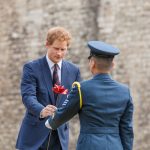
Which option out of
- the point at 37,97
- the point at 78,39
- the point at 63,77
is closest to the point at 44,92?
the point at 37,97

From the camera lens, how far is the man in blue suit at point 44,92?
5.47 metres

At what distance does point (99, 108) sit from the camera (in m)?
4.69

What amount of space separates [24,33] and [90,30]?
1.79 m

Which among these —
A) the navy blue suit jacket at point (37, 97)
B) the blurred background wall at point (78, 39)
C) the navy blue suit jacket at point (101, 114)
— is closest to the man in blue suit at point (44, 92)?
the navy blue suit jacket at point (37, 97)

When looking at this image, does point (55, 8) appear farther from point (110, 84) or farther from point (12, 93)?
point (110, 84)

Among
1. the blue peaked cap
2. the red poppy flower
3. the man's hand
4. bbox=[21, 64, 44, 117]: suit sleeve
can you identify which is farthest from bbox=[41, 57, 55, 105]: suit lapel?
the blue peaked cap

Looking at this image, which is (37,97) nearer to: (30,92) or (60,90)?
(30,92)

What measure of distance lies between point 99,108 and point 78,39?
31.1 feet

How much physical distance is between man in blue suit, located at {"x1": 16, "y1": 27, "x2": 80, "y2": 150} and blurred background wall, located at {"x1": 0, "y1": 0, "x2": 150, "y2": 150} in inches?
284

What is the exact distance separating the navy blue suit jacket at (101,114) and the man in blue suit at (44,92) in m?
0.75

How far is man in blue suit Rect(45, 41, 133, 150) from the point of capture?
4676mm

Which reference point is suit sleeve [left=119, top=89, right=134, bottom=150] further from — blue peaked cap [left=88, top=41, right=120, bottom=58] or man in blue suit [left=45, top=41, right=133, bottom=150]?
blue peaked cap [left=88, top=41, right=120, bottom=58]

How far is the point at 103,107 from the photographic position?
15.4ft

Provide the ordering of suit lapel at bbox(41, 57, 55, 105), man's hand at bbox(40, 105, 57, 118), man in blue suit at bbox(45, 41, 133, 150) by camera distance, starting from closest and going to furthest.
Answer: man in blue suit at bbox(45, 41, 133, 150), man's hand at bbox(40, 105, 57, 118), suit lapel at bbox(41, 57, 55, 105)
